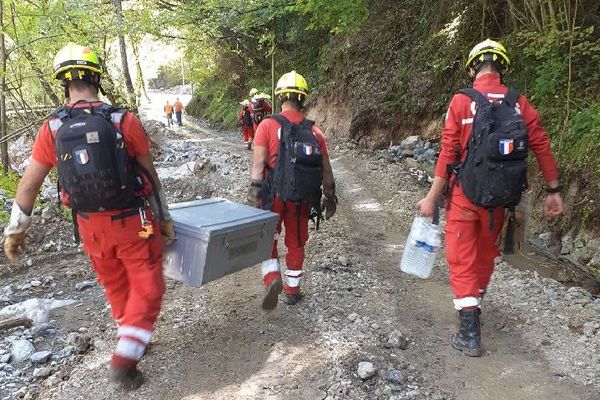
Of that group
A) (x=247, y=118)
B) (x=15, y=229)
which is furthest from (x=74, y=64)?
(x=247, y=118)

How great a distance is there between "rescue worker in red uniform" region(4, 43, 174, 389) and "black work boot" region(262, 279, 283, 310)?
1.11 meters

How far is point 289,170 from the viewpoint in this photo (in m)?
3.99

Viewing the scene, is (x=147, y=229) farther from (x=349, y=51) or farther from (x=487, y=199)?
(x=349, y=51)

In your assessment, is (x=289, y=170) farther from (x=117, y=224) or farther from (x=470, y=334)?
(x=470, y=334)

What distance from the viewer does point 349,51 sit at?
51.5ft

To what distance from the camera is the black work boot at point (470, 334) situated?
3.62 meters

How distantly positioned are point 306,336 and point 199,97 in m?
27.3

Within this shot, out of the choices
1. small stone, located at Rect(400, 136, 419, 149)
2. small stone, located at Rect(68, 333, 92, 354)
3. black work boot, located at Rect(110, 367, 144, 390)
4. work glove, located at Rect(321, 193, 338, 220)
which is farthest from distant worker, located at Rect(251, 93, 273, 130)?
black work boot, located at Rect(110, 367, 144, 390)

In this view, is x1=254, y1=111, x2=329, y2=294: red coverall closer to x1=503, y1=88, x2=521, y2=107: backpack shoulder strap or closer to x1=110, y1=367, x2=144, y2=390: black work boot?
x1=110, y1=367, x2=144, y2=390: black work boot

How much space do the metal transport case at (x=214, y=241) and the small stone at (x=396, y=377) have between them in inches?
49.2

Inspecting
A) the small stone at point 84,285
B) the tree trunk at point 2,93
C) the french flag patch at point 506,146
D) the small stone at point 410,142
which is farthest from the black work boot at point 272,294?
the small stone at point 410,142

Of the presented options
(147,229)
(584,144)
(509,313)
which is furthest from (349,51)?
(147,229)

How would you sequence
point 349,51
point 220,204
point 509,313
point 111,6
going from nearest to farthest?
point 220,204, point 509,313, point 111,6, point 349,51

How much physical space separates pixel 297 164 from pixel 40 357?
2761mm
